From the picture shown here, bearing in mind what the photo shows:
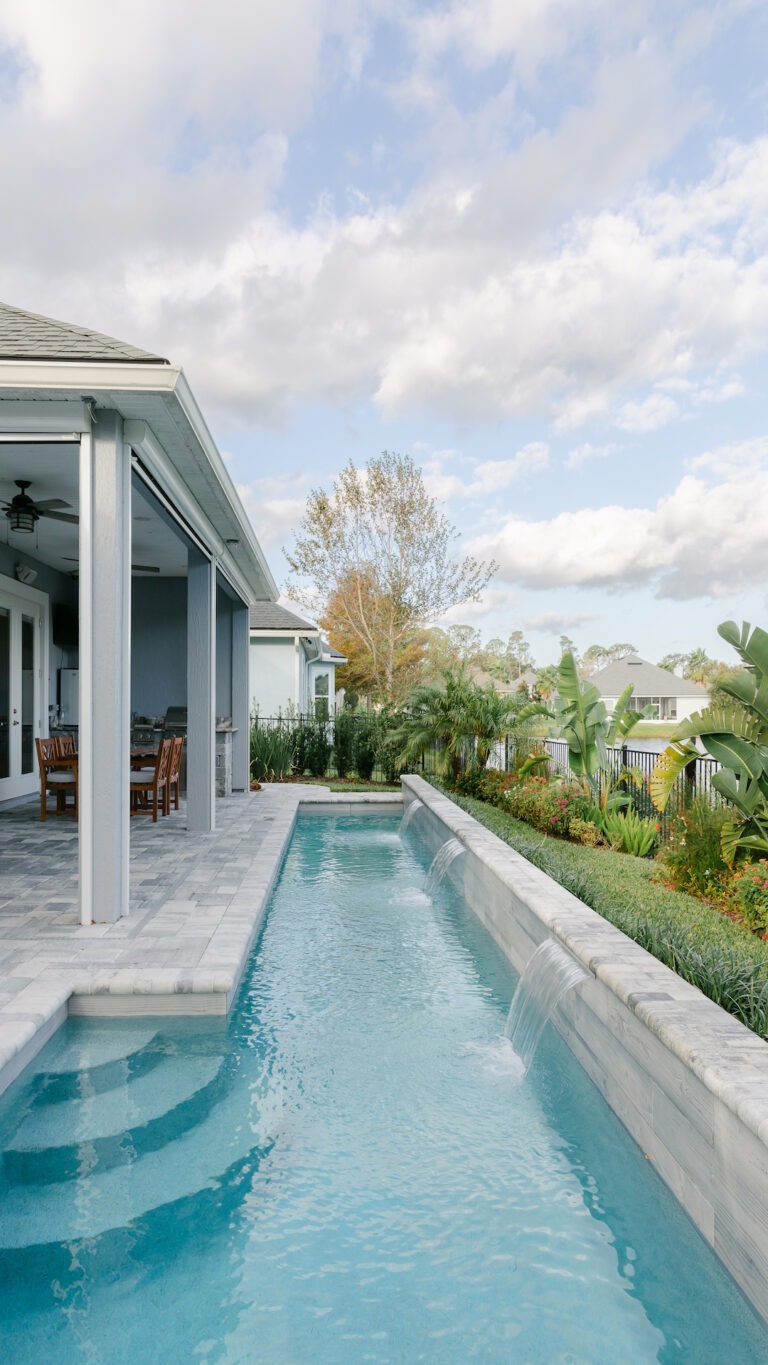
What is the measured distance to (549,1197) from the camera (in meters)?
3.09

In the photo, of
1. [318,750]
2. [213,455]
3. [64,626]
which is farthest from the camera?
[318,750]

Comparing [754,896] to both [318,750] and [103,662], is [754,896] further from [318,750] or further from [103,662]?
[318,750]

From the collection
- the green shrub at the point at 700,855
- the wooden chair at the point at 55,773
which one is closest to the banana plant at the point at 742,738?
the green shrub at the point at 700,855

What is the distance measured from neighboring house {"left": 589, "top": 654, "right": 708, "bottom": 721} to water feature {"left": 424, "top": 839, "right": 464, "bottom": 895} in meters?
48.7

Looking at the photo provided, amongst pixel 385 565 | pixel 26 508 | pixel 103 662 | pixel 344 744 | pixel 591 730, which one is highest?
pixel 385 565

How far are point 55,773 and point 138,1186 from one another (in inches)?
338

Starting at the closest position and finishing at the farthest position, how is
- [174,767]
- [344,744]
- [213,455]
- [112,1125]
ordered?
[112,1125] < [213,455] < [174,767] < [344,744]

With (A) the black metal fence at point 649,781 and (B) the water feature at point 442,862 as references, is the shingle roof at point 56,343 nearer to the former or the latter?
(B) the water feature at point 442,862

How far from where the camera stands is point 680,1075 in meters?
2.95

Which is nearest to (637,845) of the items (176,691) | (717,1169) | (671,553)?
(717,1169)


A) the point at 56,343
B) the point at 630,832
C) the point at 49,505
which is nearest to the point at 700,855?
the point at 630,832

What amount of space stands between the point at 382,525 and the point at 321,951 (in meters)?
20.6

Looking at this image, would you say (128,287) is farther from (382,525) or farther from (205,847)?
(205,847)

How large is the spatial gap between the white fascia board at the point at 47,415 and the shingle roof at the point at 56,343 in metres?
0.31
